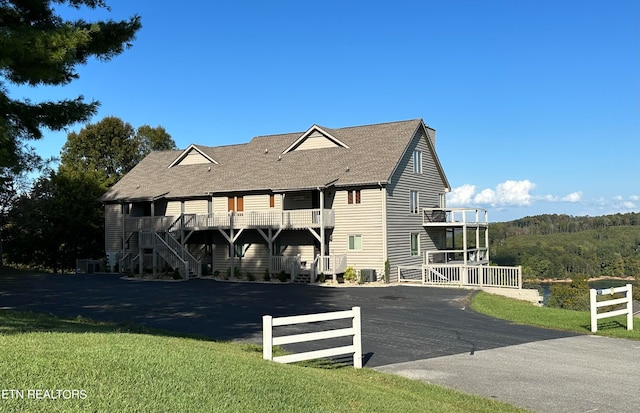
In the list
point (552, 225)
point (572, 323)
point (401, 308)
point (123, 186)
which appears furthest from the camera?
point (552, 225)

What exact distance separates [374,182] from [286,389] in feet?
78.8

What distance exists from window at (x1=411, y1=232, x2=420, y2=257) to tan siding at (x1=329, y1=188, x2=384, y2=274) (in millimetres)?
3553

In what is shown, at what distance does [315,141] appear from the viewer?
120 ft

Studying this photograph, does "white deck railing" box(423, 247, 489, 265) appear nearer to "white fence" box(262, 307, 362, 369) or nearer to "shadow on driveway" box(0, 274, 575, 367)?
"shadow on driveway" box(0, 274, 575, 367)

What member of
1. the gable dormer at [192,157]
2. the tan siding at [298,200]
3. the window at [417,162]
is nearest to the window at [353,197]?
the tan siding at [298,200]

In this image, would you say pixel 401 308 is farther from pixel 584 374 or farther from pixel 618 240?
pixel 618 240

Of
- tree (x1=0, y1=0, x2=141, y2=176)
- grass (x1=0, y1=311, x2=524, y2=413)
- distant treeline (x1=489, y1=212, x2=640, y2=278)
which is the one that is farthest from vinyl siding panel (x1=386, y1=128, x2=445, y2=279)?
distant treeline (x1=489, y1=212, x2=640, y2=278)

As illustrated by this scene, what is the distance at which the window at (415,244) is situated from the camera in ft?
110

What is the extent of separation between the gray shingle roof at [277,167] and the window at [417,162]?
1709mm

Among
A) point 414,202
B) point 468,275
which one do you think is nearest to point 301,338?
point 468,275

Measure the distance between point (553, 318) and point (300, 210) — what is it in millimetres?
16916

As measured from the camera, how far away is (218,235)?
3597 centimetres

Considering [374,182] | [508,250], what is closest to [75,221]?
[374,182]

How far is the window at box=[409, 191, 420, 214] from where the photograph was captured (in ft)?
111
